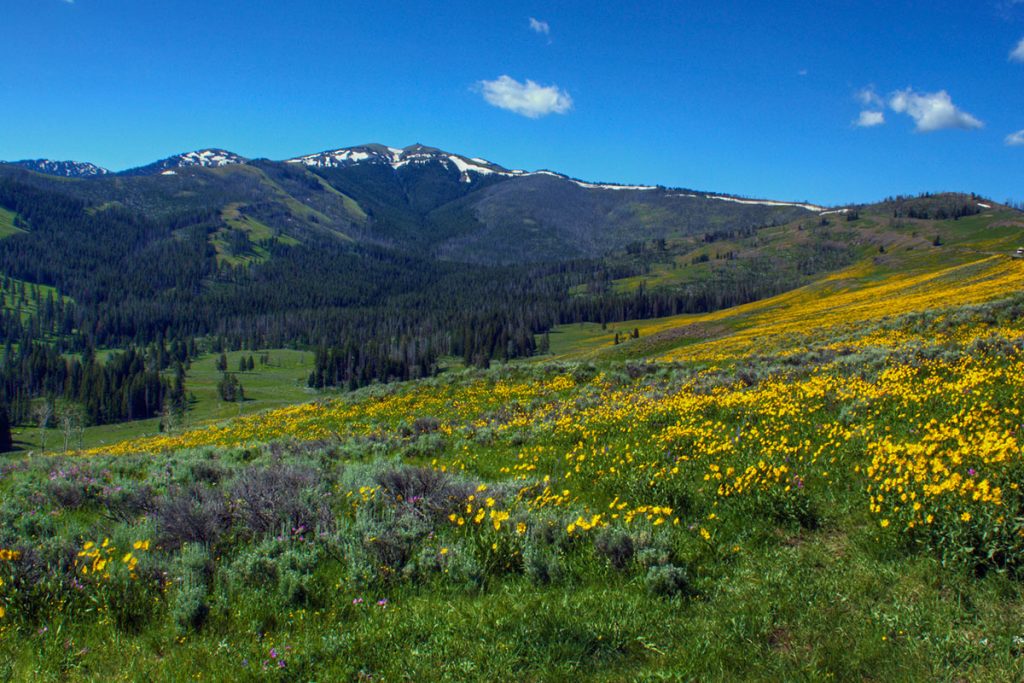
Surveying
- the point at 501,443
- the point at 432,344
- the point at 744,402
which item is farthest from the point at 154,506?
the point at 432,344

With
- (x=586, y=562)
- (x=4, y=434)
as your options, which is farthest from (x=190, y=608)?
(x=4, y=434)

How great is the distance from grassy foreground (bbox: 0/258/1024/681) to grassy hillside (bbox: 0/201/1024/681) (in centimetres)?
3

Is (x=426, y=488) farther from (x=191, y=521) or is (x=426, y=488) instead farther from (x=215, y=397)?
(x=215, y=397)

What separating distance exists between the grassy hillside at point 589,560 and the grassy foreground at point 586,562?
0.09ft

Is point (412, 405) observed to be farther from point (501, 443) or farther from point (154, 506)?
point (154, 506)

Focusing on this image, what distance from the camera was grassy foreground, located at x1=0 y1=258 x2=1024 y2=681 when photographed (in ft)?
13.9

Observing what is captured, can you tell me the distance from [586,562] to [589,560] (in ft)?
0.13

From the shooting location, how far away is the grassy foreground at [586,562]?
4242mm

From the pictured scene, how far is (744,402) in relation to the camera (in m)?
11.8

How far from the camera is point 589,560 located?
5.84m

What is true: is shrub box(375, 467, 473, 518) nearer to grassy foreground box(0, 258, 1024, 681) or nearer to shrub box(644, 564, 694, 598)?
grassy foreground box(0, 258, 1024, 681)

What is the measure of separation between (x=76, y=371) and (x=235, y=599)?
172 metres

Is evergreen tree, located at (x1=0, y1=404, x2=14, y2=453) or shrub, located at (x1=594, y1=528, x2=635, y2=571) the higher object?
shrub, located at (x1=594, y1=528, x2=635, y2=571)

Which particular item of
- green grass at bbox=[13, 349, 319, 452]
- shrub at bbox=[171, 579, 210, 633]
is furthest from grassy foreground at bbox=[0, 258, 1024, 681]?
green grass at bbox=[13, 349, 319, 452]
